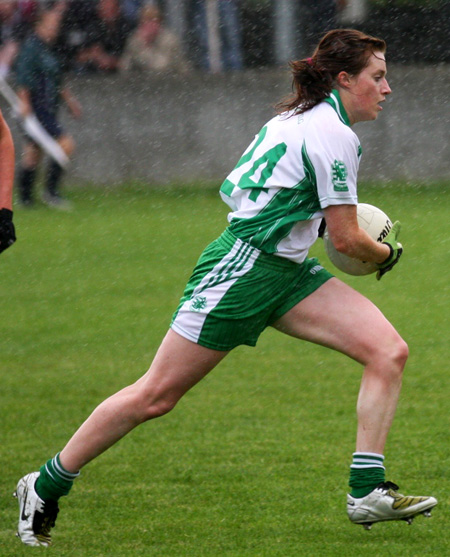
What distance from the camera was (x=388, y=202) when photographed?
15.2 m

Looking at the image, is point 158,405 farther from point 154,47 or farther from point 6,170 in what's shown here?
point 154,47

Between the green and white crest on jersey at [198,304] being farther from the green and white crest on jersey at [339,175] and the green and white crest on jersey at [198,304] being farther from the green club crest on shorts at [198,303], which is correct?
the green and white crest on jersey at [339,175]

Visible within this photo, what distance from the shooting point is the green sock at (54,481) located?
463 cm

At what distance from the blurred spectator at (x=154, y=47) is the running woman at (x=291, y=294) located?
43.6ft

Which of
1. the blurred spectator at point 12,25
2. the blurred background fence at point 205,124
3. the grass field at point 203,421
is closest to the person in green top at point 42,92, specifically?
the blurred background fence at point 205,124

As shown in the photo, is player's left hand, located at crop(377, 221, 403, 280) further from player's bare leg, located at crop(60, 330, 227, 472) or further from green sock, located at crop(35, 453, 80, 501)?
green sock, located at crop(35, 453, 80, 501)

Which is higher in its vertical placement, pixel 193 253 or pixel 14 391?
pixel 14 391

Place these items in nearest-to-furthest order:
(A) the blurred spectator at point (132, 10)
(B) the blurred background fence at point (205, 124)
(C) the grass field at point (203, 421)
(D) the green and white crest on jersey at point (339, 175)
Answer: (D) the green and white crest on jersey at point (339, 175) → (C) the grass field at point (203, 421) → (B) the blurred background fence at point (205, 124) → (A) the blurred spectator at point (132, 10)

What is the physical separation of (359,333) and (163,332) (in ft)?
15.2

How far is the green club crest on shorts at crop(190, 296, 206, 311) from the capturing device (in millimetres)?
4492

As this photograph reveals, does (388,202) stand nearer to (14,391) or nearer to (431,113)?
(431,113)

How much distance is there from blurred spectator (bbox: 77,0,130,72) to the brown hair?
1361cm

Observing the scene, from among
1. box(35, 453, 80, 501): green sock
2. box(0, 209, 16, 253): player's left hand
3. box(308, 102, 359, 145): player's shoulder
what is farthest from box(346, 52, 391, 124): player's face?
box(35, 453, 80, 501): green sock

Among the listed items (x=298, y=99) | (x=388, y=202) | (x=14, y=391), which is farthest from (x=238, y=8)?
(x=298, y=99)
